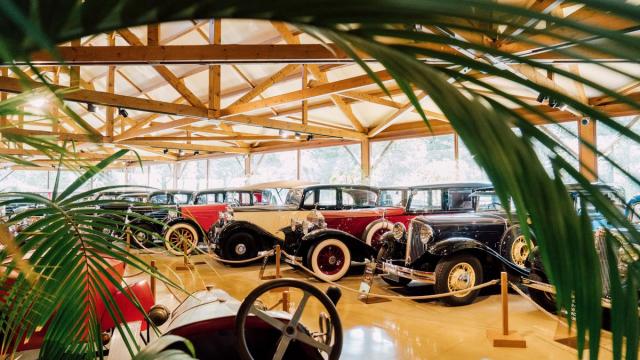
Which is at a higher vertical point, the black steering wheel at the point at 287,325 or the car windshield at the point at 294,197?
the car windshield at the point at 294,197

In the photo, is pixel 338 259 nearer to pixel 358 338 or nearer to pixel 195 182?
pixel 358 338

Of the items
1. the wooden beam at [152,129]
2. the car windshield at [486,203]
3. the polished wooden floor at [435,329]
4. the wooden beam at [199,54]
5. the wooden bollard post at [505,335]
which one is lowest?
the polished wooden floor at [435,329]

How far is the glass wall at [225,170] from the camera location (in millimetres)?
18497

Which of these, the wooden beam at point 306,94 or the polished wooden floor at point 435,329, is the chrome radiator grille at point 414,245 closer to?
the polished wooden floor at point 435,329

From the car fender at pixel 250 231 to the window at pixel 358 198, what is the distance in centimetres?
149

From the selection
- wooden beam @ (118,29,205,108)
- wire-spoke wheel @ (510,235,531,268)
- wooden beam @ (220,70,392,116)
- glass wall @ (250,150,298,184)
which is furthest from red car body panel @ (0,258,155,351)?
glass wall @ (250,150,298,184)

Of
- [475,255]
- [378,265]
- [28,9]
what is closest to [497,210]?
[475,255]

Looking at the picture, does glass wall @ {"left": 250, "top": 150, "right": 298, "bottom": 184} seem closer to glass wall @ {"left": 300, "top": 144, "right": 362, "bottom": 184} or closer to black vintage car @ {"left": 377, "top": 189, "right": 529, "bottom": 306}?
glass wall @ {"left": 300, "top": 144, "right": 362, "bottom": 184}

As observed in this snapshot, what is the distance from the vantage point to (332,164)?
15.3 metres

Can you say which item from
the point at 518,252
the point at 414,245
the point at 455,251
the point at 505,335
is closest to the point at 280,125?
the point at 414,245

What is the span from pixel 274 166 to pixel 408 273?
40.3ft

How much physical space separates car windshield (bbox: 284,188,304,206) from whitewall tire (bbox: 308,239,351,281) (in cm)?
196

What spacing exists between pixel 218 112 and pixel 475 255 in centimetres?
596

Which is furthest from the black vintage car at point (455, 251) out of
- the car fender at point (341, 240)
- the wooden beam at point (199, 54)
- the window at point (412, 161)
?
the window at point (412, 161)
